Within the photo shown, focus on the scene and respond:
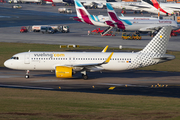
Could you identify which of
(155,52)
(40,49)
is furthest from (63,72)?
(40,49)

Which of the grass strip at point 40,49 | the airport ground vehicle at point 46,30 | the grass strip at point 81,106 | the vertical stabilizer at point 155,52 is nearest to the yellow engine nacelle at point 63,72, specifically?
the grass strip at point 81,106

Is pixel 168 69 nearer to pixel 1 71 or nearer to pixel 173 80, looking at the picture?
pixel 173 80

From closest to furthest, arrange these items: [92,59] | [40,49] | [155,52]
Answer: [92,59] → [155,52] → [40,49]

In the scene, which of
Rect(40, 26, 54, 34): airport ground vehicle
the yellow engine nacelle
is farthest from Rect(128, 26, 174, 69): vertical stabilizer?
Rect(40, 26, 54, 34): airport ground vehicle

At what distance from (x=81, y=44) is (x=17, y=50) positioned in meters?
20.5

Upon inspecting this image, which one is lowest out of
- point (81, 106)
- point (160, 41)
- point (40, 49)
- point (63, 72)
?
point (40, 49)

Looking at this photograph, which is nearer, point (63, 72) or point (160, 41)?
point (63, 72)

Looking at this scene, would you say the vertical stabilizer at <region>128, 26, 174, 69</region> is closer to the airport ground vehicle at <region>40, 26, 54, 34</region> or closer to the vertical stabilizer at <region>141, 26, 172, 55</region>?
the vertical stabilizer at <region>141, 26, 172, 55</region>

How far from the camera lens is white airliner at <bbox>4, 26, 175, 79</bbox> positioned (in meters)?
51.5

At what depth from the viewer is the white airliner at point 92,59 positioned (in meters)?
51.5

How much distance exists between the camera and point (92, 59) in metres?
51.9

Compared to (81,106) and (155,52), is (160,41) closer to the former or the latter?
(155,52)

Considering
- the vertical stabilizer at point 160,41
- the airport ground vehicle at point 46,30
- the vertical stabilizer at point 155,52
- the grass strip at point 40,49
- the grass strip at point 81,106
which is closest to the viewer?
the grass strip at point 81,106

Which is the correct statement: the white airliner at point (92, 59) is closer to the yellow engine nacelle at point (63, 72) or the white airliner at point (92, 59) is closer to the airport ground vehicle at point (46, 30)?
the yellow engine nacelle at point (63, 72)
